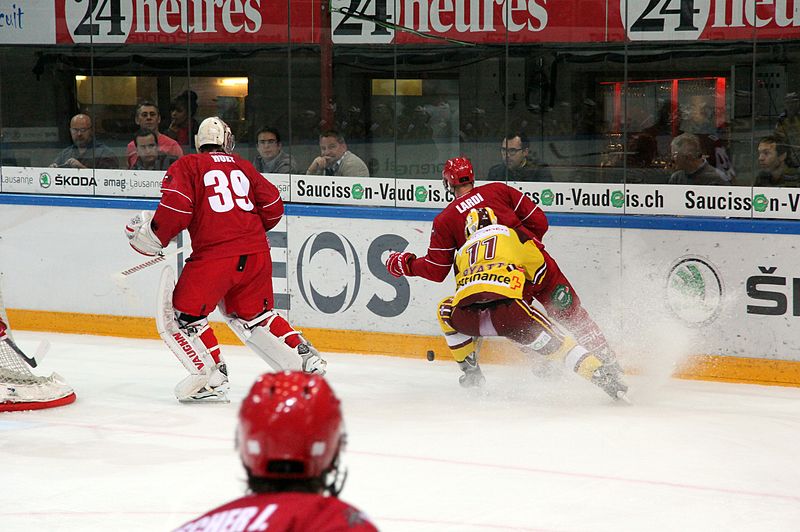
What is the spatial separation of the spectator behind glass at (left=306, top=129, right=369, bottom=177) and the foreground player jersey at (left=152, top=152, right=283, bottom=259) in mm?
1704

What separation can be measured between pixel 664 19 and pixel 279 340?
2.59 m

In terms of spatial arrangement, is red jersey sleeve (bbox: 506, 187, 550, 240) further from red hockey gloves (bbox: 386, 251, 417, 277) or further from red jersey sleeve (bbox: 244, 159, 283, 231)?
red jersey sleeve (bbox: 244, 159, 283, 231)

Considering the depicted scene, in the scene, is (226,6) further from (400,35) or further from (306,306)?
(306,306)

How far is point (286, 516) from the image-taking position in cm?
149

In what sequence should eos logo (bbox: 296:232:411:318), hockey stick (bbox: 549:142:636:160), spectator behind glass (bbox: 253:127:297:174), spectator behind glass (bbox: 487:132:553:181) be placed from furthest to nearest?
spectator behind glass (bbox: 253:127:297:174) → eos logo (bbox: 296:232:411:318) → spectator behind glass (bbox: 487:132:553:181) → hockey stick (bbox: 549:142:636:160)

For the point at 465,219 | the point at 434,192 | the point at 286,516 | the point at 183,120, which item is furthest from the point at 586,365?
the point at 286,516

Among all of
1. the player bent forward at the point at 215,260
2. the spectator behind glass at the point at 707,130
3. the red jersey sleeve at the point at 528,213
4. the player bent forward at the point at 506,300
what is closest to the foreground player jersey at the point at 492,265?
the player bent forward at the point at 506,300

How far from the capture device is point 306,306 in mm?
7137

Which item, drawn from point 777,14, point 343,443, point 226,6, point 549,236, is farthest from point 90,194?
point 343,443

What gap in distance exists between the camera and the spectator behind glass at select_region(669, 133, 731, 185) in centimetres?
631

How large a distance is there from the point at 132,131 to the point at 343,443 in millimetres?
6514

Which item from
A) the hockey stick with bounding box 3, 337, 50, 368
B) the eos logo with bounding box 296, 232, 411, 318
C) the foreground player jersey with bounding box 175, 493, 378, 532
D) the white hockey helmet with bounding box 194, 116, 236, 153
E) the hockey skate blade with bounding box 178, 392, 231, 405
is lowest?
the hockey skate blade with bounding box 178, 392, 231, 405

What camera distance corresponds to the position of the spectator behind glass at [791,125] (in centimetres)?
616

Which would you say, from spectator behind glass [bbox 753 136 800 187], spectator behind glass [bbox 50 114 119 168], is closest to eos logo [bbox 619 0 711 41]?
spectator behind glass [bbox 753 136 800 187]
